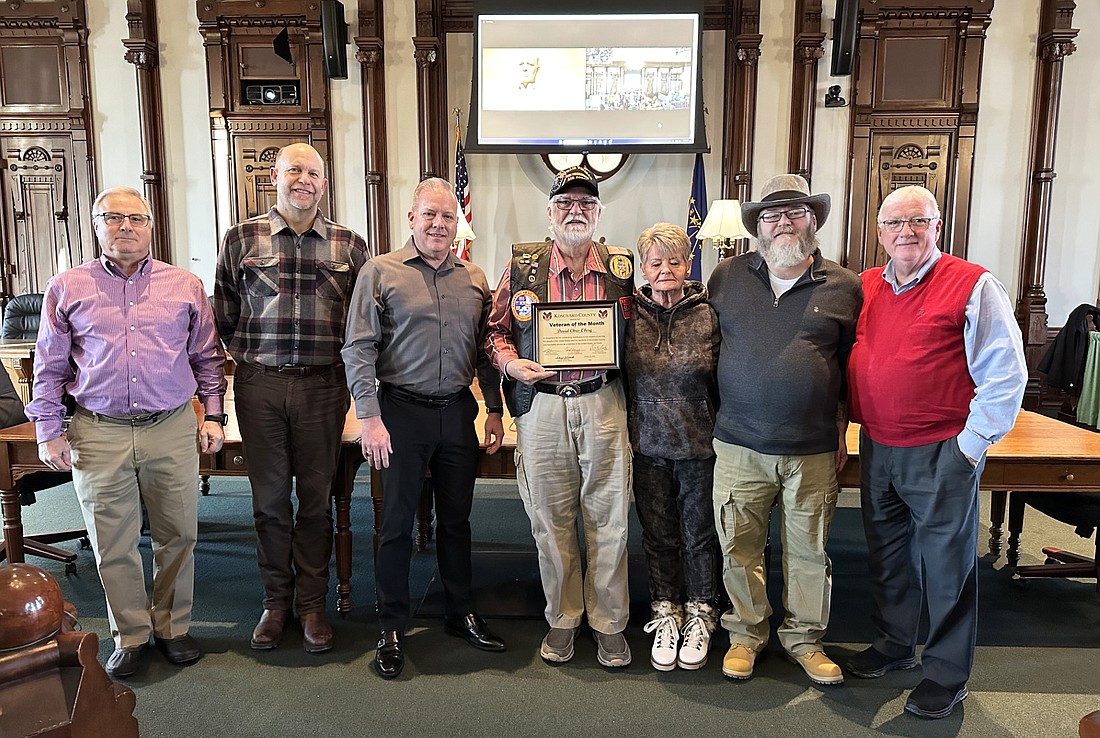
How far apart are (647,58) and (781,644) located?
14.8 feet

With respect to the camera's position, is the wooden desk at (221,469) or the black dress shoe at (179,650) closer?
the black dress shoe at (179,650)

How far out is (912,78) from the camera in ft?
19.2

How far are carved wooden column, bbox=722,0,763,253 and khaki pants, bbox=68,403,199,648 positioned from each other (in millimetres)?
4560

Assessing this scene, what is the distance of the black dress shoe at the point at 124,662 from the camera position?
2404 mm

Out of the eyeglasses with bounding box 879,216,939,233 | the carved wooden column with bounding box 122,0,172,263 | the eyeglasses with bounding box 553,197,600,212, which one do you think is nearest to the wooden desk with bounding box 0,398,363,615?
the eyeglasses with bounding box 553,197,600,212

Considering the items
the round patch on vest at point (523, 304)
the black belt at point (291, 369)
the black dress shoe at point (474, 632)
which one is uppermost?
the round patch on vest at point (523, 304)

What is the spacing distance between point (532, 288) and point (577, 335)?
230mm

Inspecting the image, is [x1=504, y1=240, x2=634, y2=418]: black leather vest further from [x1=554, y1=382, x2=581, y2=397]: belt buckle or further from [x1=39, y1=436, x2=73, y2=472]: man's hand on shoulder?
[x1=39, y1=436, x2=73, y2=472]: man's hand on shoulder

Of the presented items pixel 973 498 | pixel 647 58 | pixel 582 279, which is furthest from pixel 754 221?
pixel 647 58

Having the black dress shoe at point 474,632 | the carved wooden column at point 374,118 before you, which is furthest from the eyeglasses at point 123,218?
the carved wooden column at point 374,118

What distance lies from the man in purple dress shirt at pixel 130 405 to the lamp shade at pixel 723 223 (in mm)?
3910

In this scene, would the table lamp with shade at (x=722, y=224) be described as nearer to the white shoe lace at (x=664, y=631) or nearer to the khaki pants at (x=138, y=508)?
the white shoe lace at (x=664, y=631)

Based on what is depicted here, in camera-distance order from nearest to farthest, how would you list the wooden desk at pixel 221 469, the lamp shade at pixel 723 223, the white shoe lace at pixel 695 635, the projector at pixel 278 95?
the white shoe lace at pixel 695 635 < the wooden desk at pixel 221 469 < the lamp shade at pixel 723 223 < the projector at pixel 278 95

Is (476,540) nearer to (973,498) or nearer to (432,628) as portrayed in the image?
(432,628)
